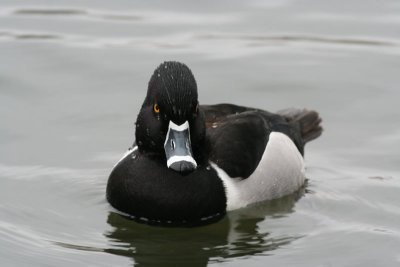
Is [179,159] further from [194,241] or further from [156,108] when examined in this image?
[194,241]

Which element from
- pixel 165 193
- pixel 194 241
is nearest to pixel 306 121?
pixel 165 193

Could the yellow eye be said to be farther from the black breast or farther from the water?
the water

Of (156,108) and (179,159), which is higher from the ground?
(156,108)

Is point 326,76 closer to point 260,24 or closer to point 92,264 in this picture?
point 260,24

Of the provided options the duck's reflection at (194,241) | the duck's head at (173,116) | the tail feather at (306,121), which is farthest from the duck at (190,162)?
the tail feather at (306,121)

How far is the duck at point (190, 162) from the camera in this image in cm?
893

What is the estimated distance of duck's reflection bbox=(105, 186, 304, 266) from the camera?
8789mm

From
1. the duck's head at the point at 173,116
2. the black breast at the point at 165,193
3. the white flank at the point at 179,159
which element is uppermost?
the duck's head at the point at 173,116

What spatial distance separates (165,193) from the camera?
925 cm

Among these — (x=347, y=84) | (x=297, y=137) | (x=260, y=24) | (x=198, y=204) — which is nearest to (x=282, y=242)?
(x=198, y=204)

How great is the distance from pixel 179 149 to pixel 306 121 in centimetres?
300

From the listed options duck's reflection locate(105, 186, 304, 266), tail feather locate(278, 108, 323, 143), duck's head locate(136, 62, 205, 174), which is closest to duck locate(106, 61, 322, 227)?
duck's head locate(136, 62, 205, 174)

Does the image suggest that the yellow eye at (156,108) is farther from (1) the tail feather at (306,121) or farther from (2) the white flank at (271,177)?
(1) the tail feather at (306,121)

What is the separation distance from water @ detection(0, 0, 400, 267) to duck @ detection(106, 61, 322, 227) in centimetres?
15
